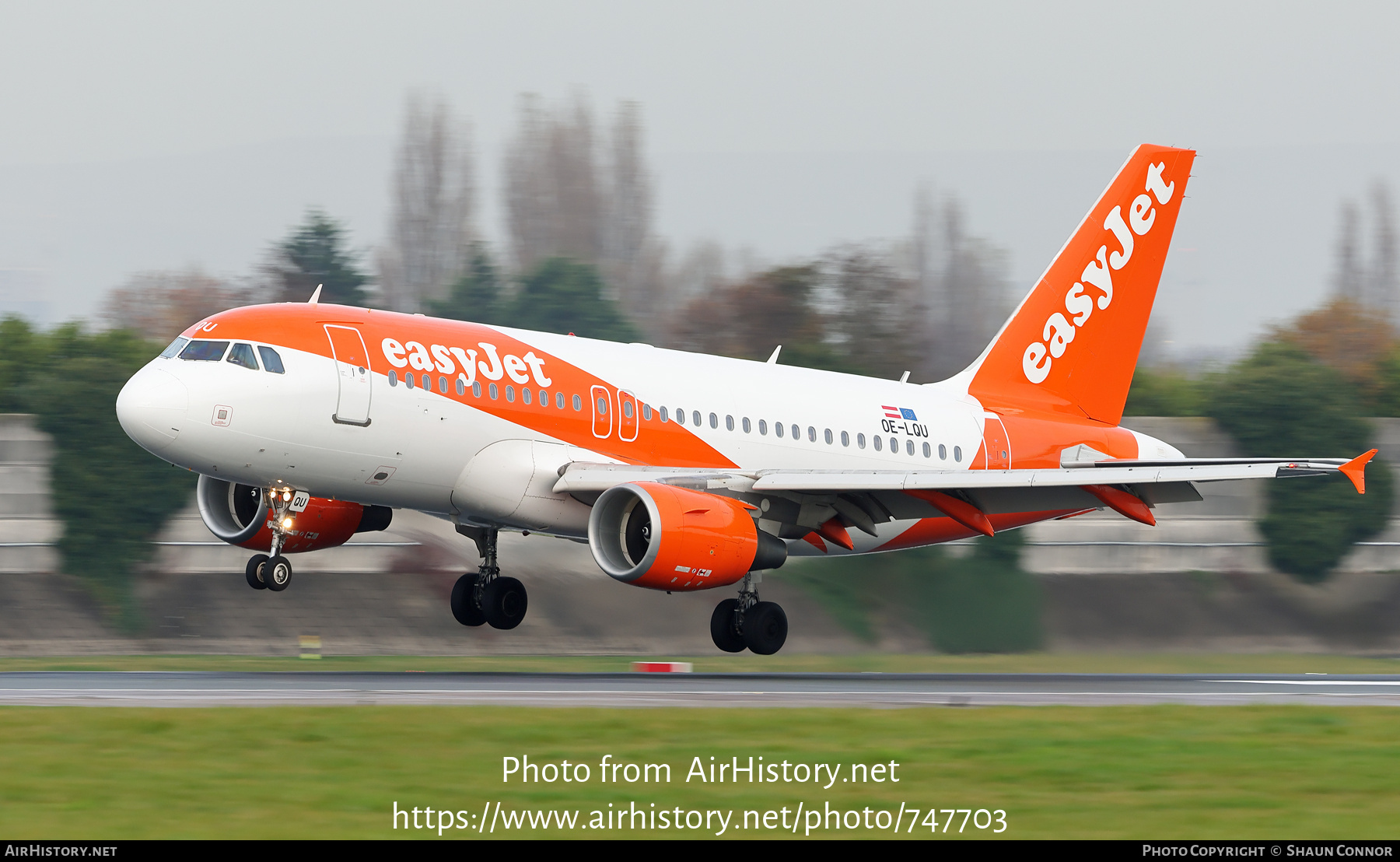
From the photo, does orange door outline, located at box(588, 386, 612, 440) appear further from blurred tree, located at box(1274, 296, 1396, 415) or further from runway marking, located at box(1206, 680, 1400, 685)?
blurred tree, located at box(1274, 296, 1396, 415)

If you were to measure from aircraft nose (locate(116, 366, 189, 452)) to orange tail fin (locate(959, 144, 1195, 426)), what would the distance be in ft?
50.7

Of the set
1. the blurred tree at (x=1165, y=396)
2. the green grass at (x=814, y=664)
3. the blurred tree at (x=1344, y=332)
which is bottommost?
the green grass at (x=814, y=664)

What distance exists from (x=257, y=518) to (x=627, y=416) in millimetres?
6091

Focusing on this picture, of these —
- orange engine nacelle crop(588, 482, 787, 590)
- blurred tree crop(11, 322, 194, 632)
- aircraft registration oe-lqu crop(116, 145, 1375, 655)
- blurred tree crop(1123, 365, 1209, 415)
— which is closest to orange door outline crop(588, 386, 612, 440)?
aircraft registration oe-lqu crop(116, 145, 1375, 655)

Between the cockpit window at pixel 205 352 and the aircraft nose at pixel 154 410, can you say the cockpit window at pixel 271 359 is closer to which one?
the cockpit window at pixel 205 352

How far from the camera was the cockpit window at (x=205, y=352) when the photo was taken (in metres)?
22.5

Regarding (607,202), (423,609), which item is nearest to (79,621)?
(423,609)

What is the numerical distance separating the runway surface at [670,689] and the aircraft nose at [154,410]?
3298 millimetres

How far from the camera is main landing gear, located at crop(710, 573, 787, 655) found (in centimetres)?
2564

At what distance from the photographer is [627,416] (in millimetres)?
25609

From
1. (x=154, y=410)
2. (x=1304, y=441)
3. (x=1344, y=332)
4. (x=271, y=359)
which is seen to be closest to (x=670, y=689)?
(x=271, y=359)
